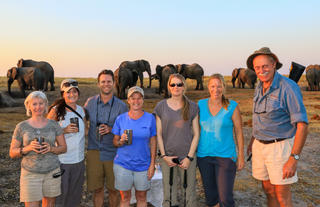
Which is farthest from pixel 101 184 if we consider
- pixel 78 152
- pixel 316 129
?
pixel 316 129

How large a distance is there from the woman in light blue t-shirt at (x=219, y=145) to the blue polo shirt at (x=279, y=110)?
297mm

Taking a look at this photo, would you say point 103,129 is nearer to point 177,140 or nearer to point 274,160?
point 177,140

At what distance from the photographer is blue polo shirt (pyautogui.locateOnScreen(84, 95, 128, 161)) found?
12.0 feet

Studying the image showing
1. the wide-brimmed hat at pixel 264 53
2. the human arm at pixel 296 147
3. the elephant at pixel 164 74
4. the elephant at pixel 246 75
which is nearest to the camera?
the human arm at pixel 296 147

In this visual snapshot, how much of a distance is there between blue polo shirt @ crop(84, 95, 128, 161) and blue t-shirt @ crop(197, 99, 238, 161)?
46.8 inches

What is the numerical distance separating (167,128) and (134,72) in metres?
21.5

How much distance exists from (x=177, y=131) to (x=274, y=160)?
3.91ft

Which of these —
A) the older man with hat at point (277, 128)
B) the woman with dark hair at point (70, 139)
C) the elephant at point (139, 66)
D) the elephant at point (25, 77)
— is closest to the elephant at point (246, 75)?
the elephant at point (139, 66)

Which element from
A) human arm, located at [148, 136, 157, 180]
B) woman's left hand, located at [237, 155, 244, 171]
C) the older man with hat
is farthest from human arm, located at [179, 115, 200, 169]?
the older man with hat

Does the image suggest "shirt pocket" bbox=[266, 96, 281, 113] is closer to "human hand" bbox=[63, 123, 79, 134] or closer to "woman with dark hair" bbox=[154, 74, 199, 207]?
"woman with dark hair" bbox=[154, 74, 199, 207]

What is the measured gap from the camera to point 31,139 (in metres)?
2.97

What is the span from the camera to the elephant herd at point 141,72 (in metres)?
20.7

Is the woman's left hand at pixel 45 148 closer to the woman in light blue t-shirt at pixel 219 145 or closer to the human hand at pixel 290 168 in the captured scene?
the woman in light blue t-shirt at pixel 219 145

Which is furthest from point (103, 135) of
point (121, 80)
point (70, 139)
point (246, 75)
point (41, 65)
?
point (246, 75)
